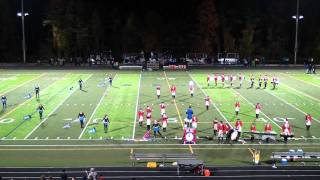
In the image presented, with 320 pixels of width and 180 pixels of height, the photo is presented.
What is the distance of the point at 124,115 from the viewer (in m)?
34.0

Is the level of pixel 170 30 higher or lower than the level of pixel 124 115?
higher

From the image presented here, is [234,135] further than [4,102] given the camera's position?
No

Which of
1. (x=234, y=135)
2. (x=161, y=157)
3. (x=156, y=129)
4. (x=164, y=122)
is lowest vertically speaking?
(x=161, y=157)

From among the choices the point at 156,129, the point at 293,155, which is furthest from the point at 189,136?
the point at 293,155

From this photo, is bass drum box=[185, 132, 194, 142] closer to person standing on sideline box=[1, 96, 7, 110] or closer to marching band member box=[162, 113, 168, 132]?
marching band member box=[162, 113, 168, 132]

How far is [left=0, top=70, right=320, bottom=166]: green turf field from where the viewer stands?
24672 millimetres

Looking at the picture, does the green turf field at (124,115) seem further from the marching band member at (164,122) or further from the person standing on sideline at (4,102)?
the person standing on sideline at (4,102)

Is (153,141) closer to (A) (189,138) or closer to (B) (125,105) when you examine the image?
(A) (189,138)

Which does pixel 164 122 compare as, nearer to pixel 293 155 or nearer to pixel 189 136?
pixel 189 136

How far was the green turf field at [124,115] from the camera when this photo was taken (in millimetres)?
24672

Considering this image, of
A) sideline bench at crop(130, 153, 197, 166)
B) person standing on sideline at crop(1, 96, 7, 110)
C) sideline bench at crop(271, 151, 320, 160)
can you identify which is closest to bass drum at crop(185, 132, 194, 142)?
sideline bench at crop(130, 153, 197, 166)

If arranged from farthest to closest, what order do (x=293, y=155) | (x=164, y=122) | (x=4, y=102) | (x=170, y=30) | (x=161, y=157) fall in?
(x=170, y=30)
(x=4, y=102)
(x=164, y=122)
(x=293, y=155)
(x=161, y=157)

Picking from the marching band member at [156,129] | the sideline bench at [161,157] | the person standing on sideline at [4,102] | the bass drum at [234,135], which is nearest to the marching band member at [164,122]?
the marching band member at [156,129]

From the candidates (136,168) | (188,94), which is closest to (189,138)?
(136,168)
